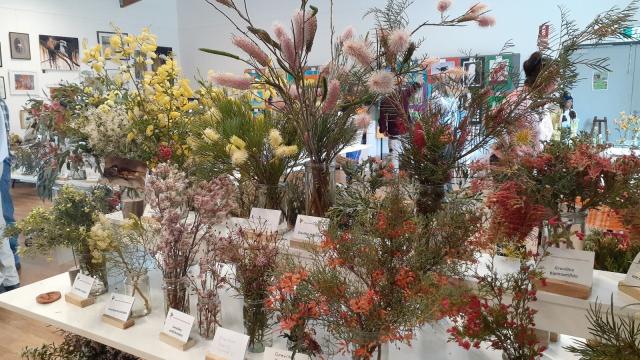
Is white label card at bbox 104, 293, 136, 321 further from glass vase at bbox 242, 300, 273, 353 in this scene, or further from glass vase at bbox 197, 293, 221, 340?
glass vase at bbox 242, 300, 273, 353

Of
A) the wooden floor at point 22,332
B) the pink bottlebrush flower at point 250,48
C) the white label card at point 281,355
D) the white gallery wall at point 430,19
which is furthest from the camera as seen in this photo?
the white gallery wall at point 430,19

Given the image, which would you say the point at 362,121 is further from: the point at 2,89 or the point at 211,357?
the point at 2,89

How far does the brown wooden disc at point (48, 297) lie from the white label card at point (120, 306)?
283 millimetres

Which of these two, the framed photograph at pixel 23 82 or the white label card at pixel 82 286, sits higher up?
the framed photograph at pixel 23 82

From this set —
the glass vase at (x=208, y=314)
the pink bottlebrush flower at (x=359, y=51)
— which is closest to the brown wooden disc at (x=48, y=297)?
the glass vase at (x=208, y=314)

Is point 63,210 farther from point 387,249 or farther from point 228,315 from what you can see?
point 387,249

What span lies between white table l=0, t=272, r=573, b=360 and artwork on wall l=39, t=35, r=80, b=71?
6.29 metres

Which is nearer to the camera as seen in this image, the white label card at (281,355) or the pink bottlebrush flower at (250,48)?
the white label card at (281,355)

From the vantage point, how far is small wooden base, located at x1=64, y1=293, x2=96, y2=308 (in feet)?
5.15

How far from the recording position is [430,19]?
601 centimetres

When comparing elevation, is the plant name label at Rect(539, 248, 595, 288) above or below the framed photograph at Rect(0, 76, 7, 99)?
below

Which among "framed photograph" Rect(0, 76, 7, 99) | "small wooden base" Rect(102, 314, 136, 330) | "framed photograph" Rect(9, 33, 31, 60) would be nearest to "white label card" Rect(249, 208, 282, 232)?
"small wooden base" Rect(102, 314, 136, 330)

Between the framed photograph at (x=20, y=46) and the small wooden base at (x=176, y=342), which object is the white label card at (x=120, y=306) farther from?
the framed photograph at (x=20, y=46)

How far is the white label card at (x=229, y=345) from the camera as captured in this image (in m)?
1.19
